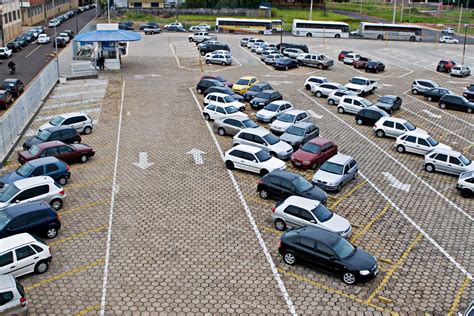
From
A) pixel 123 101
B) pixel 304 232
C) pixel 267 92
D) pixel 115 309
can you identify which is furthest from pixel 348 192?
pixel 123 101

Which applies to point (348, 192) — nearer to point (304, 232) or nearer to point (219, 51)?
point (304, 232)

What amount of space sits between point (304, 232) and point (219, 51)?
40161 mm

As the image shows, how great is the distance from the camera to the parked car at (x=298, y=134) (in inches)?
1141

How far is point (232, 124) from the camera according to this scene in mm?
30531

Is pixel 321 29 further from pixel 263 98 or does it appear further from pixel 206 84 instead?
pixel 263 98

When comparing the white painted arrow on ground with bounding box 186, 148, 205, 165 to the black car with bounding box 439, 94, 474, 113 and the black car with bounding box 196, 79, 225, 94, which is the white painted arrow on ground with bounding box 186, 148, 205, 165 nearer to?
the black car with bounding box 196, 79, 225, 94

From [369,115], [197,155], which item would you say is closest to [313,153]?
[197,155]

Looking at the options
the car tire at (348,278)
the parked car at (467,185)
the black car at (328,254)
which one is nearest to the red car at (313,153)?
the parked car at (467,185)

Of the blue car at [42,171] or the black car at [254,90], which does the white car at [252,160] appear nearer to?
the blue car at [42,171]

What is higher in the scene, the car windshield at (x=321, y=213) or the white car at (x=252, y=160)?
the white car at (x=252, y=160)

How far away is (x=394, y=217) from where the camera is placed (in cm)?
2180

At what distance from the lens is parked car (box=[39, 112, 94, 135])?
30406mm

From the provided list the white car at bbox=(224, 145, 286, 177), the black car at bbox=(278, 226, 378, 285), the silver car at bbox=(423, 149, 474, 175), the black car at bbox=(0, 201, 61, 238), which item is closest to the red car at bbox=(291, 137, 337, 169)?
the white car at bbox=(224, 145, 286, 177)

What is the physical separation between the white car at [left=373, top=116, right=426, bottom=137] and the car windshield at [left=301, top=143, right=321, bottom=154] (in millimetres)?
7103
